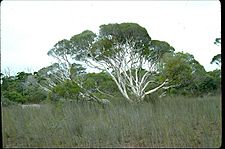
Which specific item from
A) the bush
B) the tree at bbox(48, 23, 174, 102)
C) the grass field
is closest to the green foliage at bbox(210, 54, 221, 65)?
the grass field

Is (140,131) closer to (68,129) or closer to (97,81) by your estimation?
(68,129)

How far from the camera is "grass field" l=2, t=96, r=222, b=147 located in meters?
2.41

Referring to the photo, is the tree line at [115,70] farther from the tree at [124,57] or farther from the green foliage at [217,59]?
the green foliage at [217,59]

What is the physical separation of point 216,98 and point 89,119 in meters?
1.21

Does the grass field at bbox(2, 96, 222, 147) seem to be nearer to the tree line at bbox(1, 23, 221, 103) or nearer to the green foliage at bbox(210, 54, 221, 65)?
A: the green foliage at bbox(210, 54, 221, 65)

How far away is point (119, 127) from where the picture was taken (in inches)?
108

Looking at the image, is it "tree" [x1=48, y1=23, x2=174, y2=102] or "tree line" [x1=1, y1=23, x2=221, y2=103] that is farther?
"tree" [x1=48, y1=23, x2=174, y2=102]

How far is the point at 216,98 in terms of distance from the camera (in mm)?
2502

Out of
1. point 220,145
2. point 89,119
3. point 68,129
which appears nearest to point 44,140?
point 68,129

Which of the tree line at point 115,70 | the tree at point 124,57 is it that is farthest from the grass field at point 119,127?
the tree at point 124,57

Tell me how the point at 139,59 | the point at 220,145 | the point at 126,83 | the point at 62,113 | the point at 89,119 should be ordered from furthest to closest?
the point at 126,83
the point at 139,59
the point at 62,113
the point at 89,119
the point at 220,145

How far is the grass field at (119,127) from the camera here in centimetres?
241

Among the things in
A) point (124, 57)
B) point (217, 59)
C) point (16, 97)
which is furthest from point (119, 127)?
point (124, 57)

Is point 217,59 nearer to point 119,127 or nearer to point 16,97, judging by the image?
point 119,127
